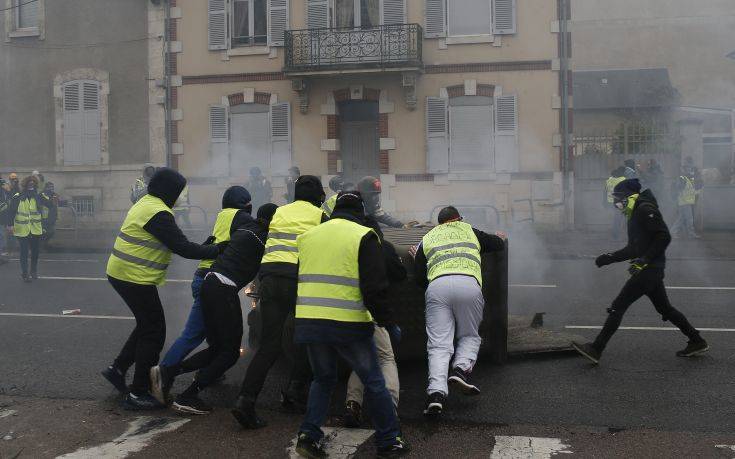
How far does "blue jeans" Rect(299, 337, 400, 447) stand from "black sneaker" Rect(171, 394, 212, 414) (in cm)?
124

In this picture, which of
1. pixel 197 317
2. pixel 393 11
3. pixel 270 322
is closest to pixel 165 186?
pixel 197 317

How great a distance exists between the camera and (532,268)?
526 inches

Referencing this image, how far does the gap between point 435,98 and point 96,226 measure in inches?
371

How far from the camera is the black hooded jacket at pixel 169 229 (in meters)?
5.77

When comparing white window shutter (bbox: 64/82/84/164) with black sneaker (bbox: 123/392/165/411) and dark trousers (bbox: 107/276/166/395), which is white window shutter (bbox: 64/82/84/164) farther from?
black sneaker (bbox: 123/392/165/411)

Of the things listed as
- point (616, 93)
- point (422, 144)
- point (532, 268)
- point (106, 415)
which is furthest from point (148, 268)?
point (616, 93)

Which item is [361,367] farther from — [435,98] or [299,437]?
[435,98]

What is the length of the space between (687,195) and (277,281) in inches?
528

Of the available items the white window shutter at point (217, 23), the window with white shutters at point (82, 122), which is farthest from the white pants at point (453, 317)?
the window with white shutters at point (82, 122)

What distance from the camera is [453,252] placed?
18.8 ft

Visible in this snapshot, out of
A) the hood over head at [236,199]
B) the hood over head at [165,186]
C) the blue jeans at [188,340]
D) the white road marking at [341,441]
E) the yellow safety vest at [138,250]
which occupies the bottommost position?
the white road marking at [341,441]

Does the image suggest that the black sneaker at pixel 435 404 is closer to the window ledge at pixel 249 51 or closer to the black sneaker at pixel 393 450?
the black sneaker at pixel 393 450

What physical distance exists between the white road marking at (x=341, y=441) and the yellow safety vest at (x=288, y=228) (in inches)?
44.9

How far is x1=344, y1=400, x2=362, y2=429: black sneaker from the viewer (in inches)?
209
